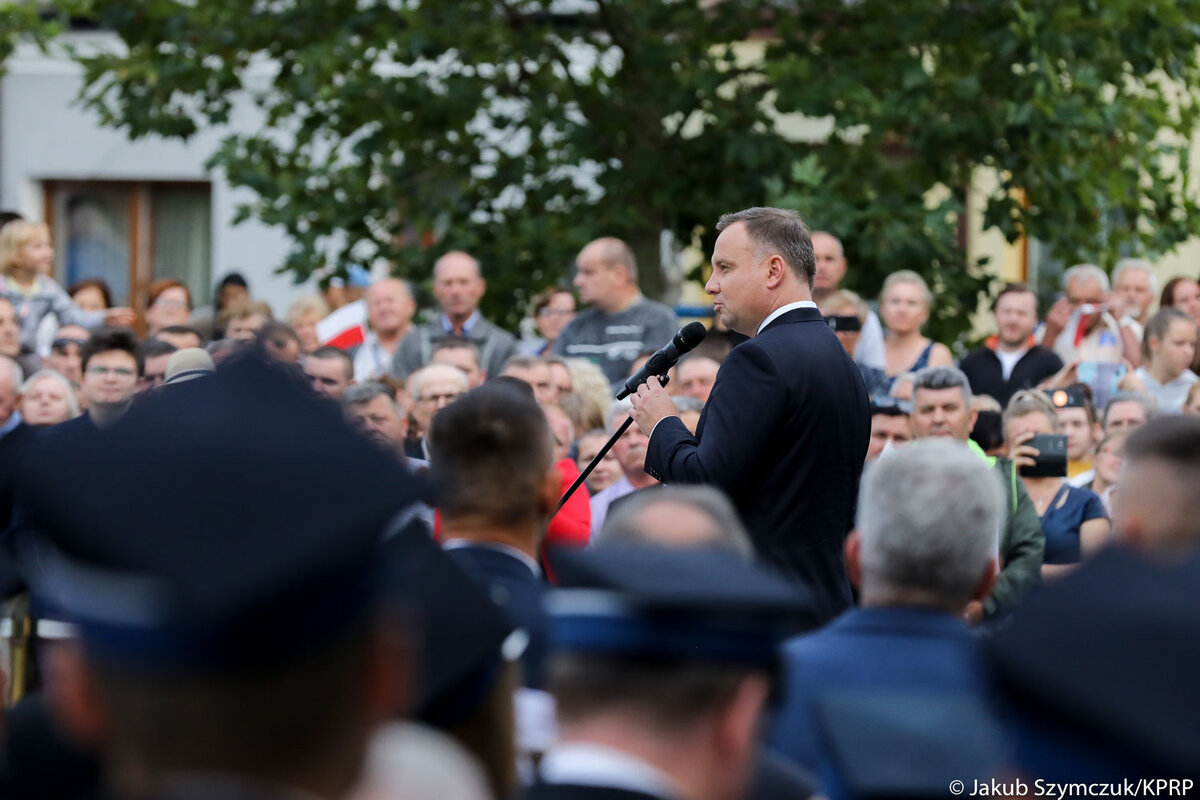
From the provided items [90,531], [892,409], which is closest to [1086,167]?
[892,409]

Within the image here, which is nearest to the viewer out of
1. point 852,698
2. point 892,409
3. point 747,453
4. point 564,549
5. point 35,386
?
point 564,549

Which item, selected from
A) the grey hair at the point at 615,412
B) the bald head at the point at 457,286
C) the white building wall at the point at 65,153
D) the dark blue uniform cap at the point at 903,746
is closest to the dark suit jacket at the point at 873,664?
the dark blue uniform cap at the point at 903,746

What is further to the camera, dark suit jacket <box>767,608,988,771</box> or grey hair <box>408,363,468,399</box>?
grey hair <box>408,363,468,399</box>

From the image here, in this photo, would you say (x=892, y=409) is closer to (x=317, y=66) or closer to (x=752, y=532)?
(x=752, y=532)

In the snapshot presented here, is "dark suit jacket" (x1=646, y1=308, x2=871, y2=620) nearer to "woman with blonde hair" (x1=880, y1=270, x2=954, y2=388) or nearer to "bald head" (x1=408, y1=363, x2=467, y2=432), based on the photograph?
"bald head" (x1=408, y1=363, x2=467, y2=432)

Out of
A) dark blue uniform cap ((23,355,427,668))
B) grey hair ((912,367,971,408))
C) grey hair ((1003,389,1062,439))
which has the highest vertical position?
dark blue uniform cap ((23,355,427,668))

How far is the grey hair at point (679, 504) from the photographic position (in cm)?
252

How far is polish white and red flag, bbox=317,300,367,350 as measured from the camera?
414 inches

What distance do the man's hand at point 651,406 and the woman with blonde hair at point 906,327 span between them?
363 centimetres

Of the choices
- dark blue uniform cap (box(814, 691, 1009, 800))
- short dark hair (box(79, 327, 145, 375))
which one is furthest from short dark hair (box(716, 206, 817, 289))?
short dark hair (box(79, 327, 145, 375))

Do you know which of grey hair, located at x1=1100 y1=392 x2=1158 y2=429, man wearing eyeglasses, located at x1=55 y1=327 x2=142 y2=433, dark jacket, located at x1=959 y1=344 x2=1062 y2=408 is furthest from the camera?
dark jacket, located at x1=959 y1=344 x2=1062 y2=408

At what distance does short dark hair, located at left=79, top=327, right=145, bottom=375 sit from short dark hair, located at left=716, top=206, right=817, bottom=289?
4.34 m

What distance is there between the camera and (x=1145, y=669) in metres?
1.86

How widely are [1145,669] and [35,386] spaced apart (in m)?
7.06
